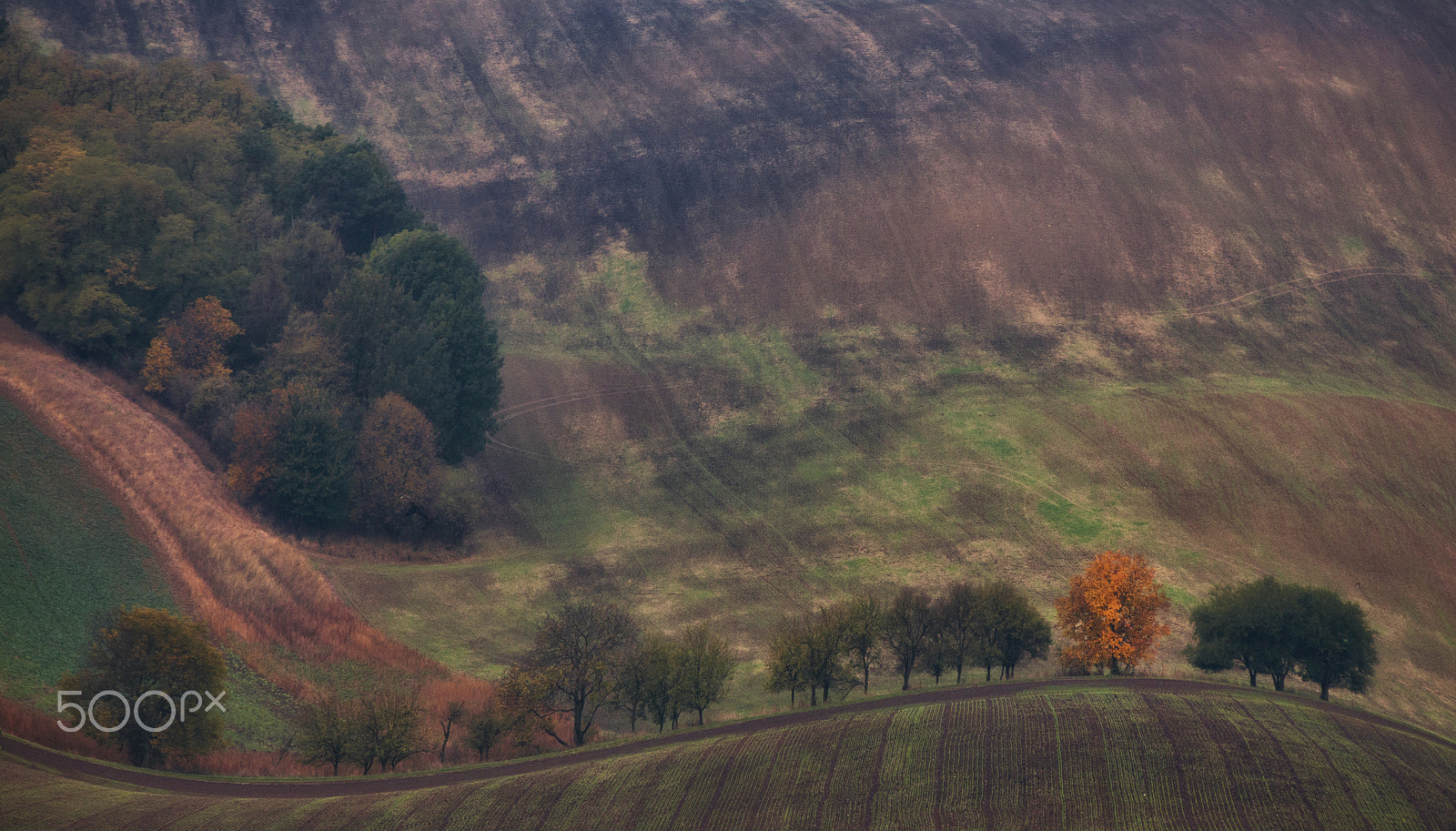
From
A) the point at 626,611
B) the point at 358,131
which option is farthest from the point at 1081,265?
the point at 358,131

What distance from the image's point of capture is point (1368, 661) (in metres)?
61.0

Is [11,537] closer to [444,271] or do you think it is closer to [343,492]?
[343,492]

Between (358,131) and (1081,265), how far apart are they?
3204 inches

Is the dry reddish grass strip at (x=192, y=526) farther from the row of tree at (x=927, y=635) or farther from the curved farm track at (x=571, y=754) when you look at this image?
the row of tree at (x=927, y=635)

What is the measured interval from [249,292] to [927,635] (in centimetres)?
6069

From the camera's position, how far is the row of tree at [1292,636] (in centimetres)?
6084

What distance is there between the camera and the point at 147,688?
5222 centimetres

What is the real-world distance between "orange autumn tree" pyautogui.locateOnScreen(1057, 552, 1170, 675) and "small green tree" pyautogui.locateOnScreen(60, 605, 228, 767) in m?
46.7

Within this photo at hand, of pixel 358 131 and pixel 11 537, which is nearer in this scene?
pixel 11 537

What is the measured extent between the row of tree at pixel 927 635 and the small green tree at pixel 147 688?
30223 millimetres

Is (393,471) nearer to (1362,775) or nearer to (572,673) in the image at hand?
(572,673)

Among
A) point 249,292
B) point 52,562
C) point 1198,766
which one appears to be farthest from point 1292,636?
point 249,292

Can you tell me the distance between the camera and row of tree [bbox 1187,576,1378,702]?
6084cm

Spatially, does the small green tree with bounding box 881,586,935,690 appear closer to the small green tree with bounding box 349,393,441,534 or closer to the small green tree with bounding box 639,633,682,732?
the small green tree with bounding box 639,633,682,732
